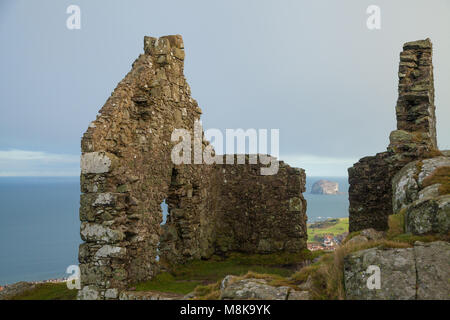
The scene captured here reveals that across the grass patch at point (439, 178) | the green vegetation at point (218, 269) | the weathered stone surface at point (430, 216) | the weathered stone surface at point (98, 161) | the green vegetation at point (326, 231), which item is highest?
the weathered stone surface at point (98, 161)

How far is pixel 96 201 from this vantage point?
8.90 metres

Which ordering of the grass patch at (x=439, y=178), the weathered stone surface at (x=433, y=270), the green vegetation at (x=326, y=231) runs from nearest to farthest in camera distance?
the weathered stone surface at (x=433, y=270) → the grass patch at (x=439, y=178) → the green vegetation at (x=326, y=231)

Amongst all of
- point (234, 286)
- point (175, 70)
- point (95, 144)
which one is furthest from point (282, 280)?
point (175, 70)

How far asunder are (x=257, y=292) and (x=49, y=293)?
736cm

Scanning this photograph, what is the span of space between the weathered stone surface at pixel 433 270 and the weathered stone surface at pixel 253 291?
5.17ft

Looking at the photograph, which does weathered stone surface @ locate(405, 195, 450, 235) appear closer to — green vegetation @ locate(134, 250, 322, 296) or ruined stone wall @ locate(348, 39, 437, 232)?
green vegetation @ locate(134, 250, 322, 296)

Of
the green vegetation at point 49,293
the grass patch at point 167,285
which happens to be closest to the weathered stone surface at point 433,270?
the grass patch at point 167,285

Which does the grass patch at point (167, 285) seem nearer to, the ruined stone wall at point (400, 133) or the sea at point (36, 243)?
the ruined stone wall at point (400, 133)

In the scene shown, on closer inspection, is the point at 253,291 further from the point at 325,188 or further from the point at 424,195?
the point at 325,188

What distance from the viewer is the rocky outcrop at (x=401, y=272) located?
481 centimetres

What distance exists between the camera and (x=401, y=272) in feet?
16.6

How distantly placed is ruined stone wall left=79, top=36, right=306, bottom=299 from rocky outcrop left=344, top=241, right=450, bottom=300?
5.35 m

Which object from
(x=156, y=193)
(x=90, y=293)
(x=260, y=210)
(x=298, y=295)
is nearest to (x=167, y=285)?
(x=90, y=293)

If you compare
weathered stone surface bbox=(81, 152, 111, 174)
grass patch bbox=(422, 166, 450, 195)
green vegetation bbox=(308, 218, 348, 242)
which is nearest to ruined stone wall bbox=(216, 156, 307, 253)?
grass patch bbox=(422, 166, 450, 195)
